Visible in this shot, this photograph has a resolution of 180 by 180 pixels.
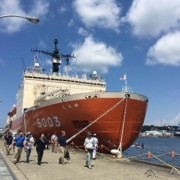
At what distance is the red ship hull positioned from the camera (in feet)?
67.7

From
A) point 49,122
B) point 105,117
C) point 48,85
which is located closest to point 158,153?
point 48,85

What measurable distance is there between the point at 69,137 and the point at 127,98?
5.85m

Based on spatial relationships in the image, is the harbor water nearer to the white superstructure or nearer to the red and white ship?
the red and white ship

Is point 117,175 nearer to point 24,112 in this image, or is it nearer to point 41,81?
point 24,112

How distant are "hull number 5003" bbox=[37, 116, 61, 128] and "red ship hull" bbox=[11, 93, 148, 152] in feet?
0.33

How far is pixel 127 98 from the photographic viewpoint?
828 inches

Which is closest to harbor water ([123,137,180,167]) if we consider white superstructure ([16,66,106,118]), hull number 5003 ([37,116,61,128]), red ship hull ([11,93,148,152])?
red ship hull ([11,93,148,152])

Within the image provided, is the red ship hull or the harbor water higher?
the red ship hull

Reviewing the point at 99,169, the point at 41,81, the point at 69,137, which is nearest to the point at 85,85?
the point at 41,81

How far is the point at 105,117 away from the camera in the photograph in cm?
2056

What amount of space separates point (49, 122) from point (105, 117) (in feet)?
20.2

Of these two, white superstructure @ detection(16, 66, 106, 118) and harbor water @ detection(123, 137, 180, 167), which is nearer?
harbor water @ detection(123, 137, 180, 167)

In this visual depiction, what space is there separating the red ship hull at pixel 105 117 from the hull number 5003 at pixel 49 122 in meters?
0.10

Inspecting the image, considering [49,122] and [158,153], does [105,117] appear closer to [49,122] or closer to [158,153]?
[49,122]
